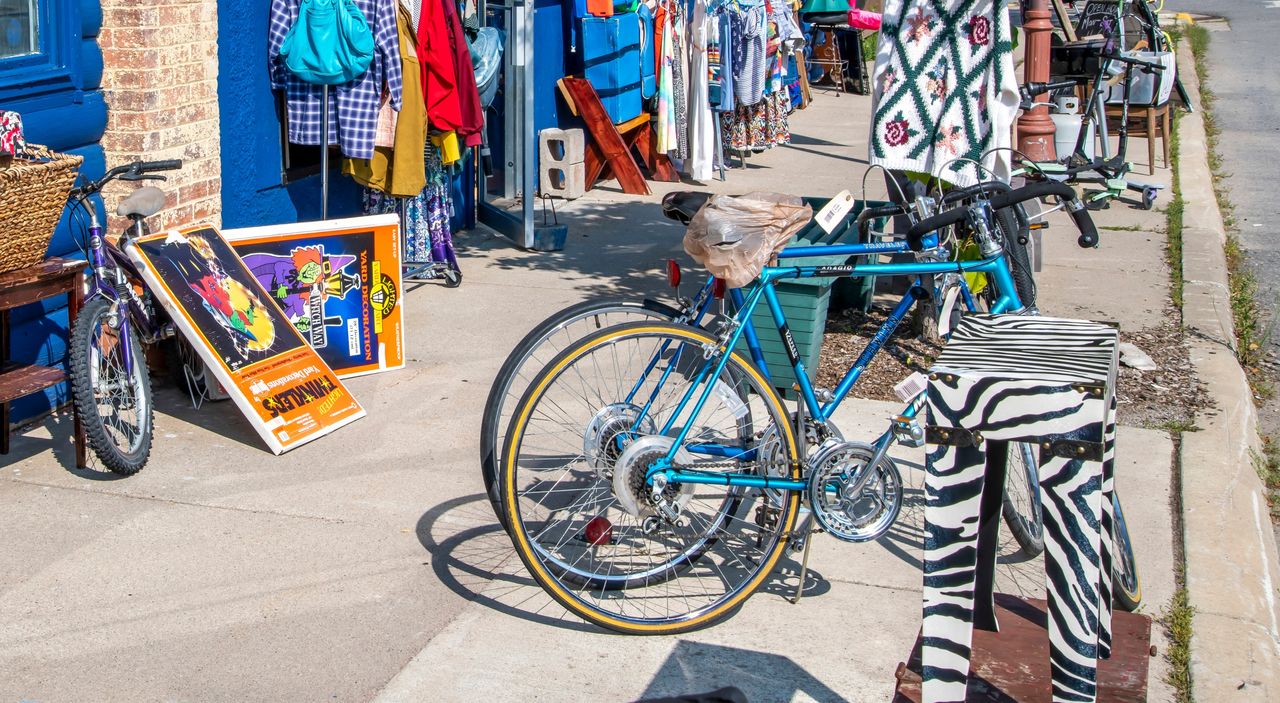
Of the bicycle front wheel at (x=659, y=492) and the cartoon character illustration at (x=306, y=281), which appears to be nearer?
the bicycle front wheel at (x=659, y=492)

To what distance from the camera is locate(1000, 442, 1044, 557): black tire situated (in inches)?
166

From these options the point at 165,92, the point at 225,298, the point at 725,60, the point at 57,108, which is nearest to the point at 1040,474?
the point at 225,298

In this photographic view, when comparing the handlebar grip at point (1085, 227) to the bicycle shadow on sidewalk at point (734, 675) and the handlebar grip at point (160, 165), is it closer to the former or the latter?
the bicycle shadow on sidewalk at point (734, 675)

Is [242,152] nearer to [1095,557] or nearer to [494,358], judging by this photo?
[494,358]

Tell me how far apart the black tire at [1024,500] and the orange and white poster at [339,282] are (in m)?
3.19

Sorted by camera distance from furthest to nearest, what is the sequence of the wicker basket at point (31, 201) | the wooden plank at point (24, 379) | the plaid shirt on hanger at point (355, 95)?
1. the plaid shirt on hanger at point (355, 95)
2. the wooden plank at point (24, 379)
3. the wicker basket at point (31, 201)

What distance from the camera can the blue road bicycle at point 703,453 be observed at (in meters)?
3.88

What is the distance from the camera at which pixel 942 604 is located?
9.39ft

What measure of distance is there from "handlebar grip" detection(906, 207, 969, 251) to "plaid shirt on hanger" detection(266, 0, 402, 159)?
153 inches

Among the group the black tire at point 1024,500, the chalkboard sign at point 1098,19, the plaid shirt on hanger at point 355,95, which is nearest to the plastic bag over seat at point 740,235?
the black tire at point 1024,500

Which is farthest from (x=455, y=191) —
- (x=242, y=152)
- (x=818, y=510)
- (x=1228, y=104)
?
(x=1228, y=104)

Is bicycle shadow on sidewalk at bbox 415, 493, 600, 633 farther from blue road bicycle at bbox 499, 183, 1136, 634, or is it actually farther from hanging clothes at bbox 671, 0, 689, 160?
→ hanging clothes at bbox 671, 0, 689, 160

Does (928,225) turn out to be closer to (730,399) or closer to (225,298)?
(730,399)

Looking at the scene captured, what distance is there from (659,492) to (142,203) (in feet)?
9.09
